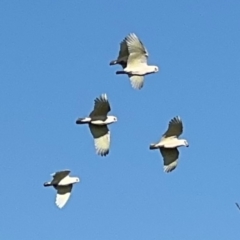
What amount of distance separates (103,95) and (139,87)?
120cm

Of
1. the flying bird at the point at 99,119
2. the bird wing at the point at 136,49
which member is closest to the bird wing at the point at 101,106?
the flying bird at the point at 99,119

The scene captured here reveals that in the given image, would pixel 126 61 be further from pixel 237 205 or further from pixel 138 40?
pixel 237 205

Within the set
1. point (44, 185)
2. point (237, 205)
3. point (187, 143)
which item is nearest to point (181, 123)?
point (187, 143)

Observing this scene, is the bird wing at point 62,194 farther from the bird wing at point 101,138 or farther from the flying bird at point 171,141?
the flying bird at point 171,141

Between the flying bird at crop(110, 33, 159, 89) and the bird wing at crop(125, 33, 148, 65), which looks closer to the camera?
the flying bird at crop(110, 33, 159, 89)

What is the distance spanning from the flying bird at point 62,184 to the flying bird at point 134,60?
8.55 ft

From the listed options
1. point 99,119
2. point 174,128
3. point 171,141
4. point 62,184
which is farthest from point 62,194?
point 174,128

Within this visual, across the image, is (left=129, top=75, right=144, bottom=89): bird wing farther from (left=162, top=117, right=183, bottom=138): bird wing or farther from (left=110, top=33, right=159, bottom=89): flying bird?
(left=162, top=117, right=183, bottom=138): bird wing

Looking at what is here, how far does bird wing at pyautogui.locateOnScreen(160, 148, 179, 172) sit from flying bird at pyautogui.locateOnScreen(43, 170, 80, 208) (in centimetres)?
185

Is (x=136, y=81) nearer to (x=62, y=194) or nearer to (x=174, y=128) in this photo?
(x=174, y=128)

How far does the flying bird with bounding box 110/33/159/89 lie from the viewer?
136 ft

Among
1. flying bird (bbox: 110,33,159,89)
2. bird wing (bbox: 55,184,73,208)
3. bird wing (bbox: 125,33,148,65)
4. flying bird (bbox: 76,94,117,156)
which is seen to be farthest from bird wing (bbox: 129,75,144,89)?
bird wing (bbox: 55,184,73,208)

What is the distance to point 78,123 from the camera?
137 ft

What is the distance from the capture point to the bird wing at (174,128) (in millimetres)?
42531
